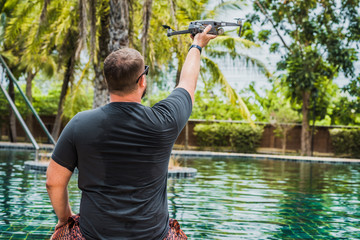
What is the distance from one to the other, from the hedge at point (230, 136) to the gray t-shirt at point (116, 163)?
23.2 metres

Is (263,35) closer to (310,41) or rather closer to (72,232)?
(310,41)

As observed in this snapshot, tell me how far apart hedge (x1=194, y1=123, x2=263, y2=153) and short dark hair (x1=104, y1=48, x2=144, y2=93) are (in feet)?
75.9

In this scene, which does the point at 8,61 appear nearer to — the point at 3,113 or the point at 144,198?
the point at 3,113

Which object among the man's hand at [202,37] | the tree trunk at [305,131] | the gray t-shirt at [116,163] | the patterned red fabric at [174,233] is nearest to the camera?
the gray t-shirt at [116,163]

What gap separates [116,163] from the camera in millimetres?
1846

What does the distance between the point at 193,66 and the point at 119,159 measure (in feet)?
1.99

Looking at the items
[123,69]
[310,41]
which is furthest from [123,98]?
[310,41]

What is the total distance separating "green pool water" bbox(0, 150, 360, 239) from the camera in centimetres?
533

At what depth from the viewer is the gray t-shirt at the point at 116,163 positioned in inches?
72.3

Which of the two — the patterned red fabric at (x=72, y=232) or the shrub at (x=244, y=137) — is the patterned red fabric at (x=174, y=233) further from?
the shrub at (x=244, y=137)

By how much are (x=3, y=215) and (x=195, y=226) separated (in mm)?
2377

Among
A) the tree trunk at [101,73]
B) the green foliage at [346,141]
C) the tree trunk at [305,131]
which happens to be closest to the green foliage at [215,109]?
the tree trunk at [305,131]

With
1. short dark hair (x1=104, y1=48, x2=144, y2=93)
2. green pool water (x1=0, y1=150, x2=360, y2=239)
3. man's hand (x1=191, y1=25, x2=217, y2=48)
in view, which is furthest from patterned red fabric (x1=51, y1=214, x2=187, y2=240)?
green pool water (x1=0, y1=150, x2=360, y2=239)

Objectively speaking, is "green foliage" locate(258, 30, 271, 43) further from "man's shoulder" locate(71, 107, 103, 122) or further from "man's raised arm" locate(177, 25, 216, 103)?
"man's shoulder" locate(71, 107, 103, 122)
